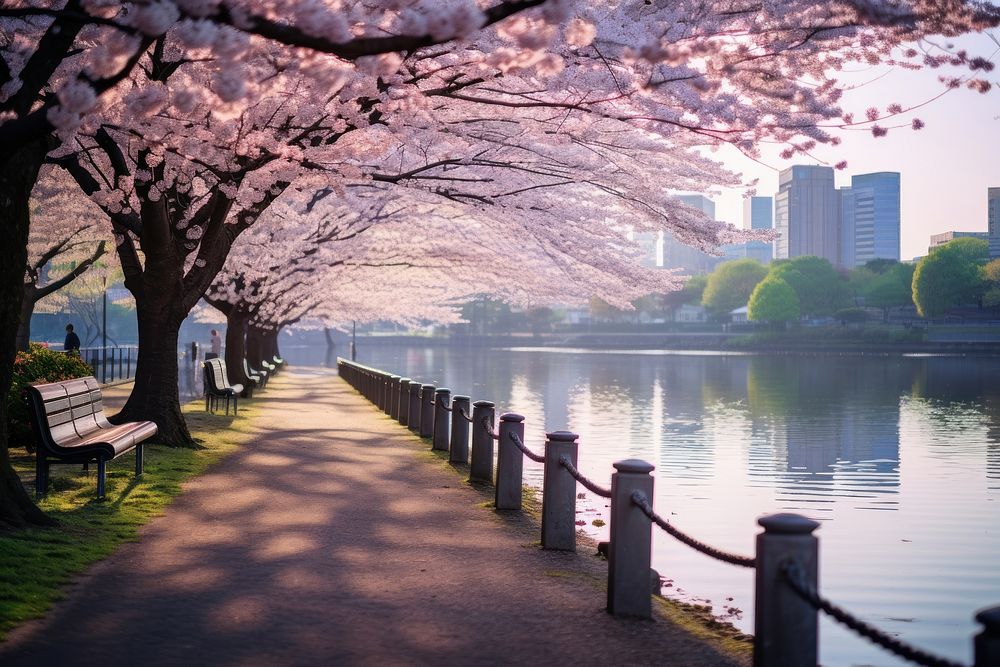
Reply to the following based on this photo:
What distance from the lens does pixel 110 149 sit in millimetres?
13180

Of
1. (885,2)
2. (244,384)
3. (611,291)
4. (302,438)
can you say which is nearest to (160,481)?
(302,438)

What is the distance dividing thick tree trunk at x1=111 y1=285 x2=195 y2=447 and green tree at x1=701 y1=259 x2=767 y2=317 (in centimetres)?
16812

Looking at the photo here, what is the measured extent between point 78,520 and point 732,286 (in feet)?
577

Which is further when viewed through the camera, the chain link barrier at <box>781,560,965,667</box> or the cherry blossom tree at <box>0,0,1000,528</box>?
the cherry blossom tree at <box>0,0,1000,528</box>

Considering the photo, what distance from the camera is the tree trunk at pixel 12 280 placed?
8789 millimetres

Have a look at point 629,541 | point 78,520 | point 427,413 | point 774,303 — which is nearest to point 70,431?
point 78,520

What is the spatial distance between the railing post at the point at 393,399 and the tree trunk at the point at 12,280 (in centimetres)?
1555

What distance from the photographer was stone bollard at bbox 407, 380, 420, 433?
21.4 m

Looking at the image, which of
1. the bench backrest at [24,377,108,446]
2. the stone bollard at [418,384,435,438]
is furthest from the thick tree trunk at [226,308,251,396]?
the bench backrest at [24,377,108,446]

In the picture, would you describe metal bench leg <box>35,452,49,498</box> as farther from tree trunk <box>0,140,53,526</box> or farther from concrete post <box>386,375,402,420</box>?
concrete post <box>386,375,402,420</box>

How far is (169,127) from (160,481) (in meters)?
4.29

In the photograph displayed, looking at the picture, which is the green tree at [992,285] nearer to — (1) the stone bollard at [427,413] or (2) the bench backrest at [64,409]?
(1) the stone bollard at [427,413]

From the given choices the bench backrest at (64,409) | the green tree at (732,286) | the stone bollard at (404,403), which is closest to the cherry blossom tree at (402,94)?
the bench backrest at (64,409)

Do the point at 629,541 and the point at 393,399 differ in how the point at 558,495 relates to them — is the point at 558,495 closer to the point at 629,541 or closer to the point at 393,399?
the point at 629,541
